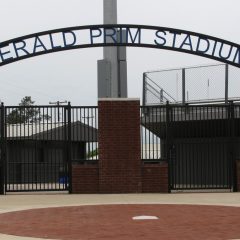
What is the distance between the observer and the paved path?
1606 centimetres

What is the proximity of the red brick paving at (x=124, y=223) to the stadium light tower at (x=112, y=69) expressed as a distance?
7.37m

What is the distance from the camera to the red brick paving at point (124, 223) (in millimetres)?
9922

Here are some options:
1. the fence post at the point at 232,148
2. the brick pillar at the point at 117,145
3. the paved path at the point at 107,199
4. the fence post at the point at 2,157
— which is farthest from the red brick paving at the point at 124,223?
the fence post at the point at 232,148

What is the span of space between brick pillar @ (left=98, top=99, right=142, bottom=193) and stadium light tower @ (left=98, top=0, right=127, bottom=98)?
6.20ft

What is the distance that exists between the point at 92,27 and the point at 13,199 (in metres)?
5.93

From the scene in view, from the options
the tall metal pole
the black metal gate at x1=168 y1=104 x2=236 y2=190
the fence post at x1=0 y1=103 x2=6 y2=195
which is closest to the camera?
the fence post at x1=0 y1=103 x2=6 y2=195

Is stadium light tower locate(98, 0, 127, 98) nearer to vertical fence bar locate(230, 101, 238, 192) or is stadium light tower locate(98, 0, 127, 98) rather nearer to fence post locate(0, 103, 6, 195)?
fence post locate(0, 103, 6, 195)

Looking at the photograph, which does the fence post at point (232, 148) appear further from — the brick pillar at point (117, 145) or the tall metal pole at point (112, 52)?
the tall metal pole at point (112, 52)

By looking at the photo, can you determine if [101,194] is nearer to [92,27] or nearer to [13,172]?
[13,172]

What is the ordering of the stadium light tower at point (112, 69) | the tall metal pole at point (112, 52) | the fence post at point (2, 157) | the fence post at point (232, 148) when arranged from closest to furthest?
the fence post at point (2, 157) → the fence post at point (232, 148) → the stadium light tower at point (112, 69) → the tall metal pole at point (112, 52)

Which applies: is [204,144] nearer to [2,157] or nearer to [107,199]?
[107,199]

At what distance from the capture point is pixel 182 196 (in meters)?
18.8

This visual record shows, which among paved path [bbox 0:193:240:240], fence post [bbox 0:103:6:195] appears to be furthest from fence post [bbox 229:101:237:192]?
fence post [bbox 0:103:6:195]

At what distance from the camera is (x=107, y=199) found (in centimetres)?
1769
